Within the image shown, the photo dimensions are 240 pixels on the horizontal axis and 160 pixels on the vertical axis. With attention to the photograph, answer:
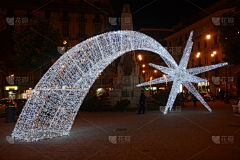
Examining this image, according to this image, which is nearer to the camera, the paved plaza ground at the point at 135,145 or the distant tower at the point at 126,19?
the paved plaza ground at the point at 135,145

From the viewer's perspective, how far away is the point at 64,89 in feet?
30.9

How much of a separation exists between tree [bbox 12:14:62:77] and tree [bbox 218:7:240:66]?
17.0 m

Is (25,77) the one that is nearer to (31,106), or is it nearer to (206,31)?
(206,31)

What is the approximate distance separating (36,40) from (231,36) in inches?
770

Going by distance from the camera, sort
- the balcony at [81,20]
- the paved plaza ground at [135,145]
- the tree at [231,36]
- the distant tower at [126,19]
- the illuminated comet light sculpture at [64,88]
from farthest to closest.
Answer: the balcony at [81,20]
the tree at [231,36]
the distant tower at [126,19]
the illuminated comet light sculpture at [64,88]
the paved plaza ground at [135,145]

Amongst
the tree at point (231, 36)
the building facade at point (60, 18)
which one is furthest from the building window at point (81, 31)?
the tree at point (231, 36)

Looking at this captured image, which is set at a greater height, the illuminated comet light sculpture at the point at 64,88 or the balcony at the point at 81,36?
the balcony at the point at 81,36

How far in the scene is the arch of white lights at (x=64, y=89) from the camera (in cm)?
930

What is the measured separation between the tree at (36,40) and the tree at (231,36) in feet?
55.7

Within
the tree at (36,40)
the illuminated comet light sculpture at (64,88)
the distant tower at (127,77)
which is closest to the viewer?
the illuminated comet light sculpture at (64,88)

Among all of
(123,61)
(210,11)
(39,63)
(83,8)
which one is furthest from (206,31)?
(39,63)

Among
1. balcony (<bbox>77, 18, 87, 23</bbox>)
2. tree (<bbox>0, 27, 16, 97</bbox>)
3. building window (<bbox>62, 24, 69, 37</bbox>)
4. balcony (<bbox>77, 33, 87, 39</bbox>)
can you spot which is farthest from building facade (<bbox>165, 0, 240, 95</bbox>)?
tree (<bbox>0, 27, 16, 97</bbox>)

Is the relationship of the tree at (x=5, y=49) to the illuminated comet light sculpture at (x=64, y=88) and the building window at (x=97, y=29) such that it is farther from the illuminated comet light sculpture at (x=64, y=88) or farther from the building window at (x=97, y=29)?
the illuminated comet light sculpture at (x=64, y=88)

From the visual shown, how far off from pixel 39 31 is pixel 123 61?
953 cm
